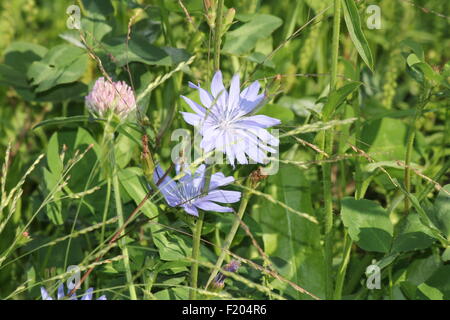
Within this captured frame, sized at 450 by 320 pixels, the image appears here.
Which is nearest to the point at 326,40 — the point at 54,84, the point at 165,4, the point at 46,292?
the point at 165,4

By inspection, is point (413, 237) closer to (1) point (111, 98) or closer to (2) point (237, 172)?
(2) point (237, 172)

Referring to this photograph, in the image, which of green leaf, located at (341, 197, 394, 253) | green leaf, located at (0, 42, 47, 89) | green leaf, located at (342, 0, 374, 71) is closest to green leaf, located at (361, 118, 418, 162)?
green leaf, located at (341, 197, 394, 253)

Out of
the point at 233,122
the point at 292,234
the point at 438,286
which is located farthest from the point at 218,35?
the point at 438,286

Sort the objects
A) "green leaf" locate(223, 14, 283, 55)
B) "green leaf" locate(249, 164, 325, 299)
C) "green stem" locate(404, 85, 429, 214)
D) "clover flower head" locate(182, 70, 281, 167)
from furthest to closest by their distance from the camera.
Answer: "green leaf" locate(223, 14, 283, 55) → "green leaf" locate(249, 164, 325, 299) → "green stem" locate(404, 85, 429, 214) → "clover flower head" locate(182, 70, 281, 167)

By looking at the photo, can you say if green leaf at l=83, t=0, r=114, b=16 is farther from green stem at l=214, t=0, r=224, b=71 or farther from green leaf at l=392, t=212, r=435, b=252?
green leaf at l=392, t=212, r=435, b=252

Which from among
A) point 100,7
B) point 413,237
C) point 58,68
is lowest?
point 413,237

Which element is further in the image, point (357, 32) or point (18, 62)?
point (18, 62)
